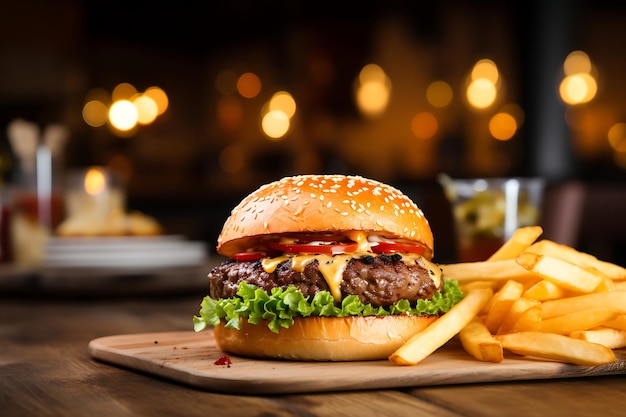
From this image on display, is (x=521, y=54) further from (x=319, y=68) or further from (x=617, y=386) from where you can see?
(x=617, y=386)

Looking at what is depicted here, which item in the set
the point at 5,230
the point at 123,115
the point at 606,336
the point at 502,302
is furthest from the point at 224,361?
the point at 123,115

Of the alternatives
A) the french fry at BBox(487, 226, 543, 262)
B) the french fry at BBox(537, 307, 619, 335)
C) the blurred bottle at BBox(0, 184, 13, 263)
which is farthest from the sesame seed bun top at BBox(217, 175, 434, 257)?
the blurred bottle at BBox(0, 184, 13, 263)

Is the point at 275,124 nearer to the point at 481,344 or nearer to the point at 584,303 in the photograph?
the point at 584,303

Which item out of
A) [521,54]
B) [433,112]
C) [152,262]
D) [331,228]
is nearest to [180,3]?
[433,112]

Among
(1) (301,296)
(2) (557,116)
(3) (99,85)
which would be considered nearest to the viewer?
(1) (301,296)

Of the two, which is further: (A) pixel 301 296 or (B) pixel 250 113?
(B) pixel 250 113

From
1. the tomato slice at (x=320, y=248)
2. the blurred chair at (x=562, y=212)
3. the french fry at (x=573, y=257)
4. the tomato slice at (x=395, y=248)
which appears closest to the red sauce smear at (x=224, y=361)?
the tomato slice at (x=320, y=248)

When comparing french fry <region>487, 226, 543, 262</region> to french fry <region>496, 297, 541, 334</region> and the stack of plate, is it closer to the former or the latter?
french fry <region>496, 297, 541, 334</region>
